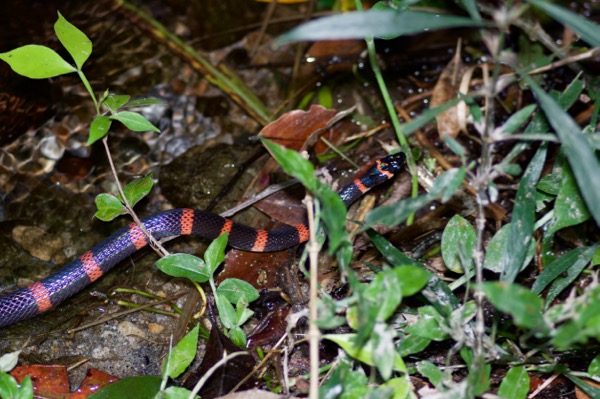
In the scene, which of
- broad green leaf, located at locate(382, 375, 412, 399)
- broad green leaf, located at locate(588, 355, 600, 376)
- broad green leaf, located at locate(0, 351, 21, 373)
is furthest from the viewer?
broad green leaf, located at locate(588, 355, 600, 376)

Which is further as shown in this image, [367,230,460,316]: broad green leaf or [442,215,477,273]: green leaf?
[442,215,477,273]: green leaf

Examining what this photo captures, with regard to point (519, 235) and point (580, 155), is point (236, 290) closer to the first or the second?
point (519, 235)

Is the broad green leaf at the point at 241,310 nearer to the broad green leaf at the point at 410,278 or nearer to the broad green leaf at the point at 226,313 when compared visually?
the broad green leaf at the point at 226,313

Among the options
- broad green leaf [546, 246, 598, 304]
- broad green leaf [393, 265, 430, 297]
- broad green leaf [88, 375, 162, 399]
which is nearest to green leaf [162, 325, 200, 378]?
broad green leaf [88, 375, 162, 399]

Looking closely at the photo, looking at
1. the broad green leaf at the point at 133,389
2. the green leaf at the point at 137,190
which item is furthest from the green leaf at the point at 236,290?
the green leaf at the point at 137,190

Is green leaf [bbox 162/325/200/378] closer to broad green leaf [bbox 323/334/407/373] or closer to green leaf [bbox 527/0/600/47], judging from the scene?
broad green leaf [bbox 323/334/407/373]

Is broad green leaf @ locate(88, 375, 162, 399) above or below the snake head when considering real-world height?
below
